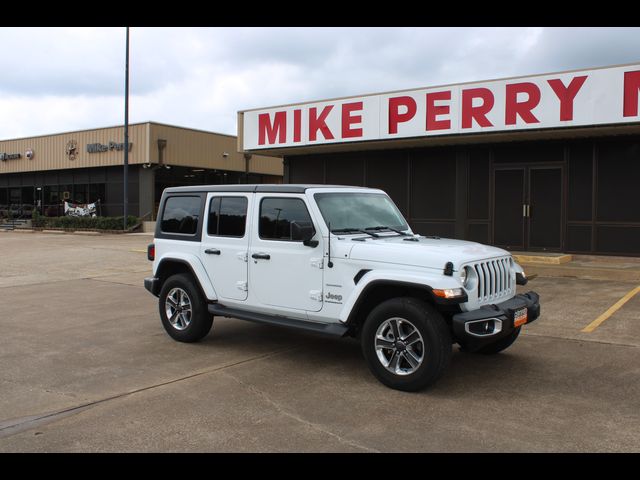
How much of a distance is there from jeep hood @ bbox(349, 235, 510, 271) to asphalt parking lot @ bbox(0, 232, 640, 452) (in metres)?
1.16

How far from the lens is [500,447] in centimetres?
399

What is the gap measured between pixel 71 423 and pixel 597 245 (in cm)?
1301

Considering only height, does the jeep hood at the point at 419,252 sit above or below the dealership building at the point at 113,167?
below

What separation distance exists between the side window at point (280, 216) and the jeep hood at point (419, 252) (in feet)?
2.37

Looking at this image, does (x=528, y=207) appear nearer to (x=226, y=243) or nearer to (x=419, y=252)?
(x=226, y=243)

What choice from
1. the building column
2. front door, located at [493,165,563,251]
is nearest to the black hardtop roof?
front door, located at [493,165,563,251]

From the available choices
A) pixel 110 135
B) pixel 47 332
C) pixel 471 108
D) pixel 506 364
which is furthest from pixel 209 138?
pixel 506 364

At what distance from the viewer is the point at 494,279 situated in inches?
→ 217

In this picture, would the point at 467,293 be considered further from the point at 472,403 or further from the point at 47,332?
the point at 47,332

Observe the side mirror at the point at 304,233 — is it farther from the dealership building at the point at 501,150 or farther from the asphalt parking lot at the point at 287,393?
the dealership building at the point at 501,150

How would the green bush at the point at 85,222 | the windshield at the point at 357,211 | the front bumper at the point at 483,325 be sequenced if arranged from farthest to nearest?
the green bush at the point at 85,222, the windshield at the point at 357,211, the front bumper at the point at 483,325

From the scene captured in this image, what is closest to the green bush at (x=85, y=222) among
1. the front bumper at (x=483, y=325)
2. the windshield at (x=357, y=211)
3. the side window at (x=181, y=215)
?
the side window at (x=181, y=215)

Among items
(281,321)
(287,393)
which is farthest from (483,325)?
(281,321)

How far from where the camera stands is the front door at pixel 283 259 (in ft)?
19.1
